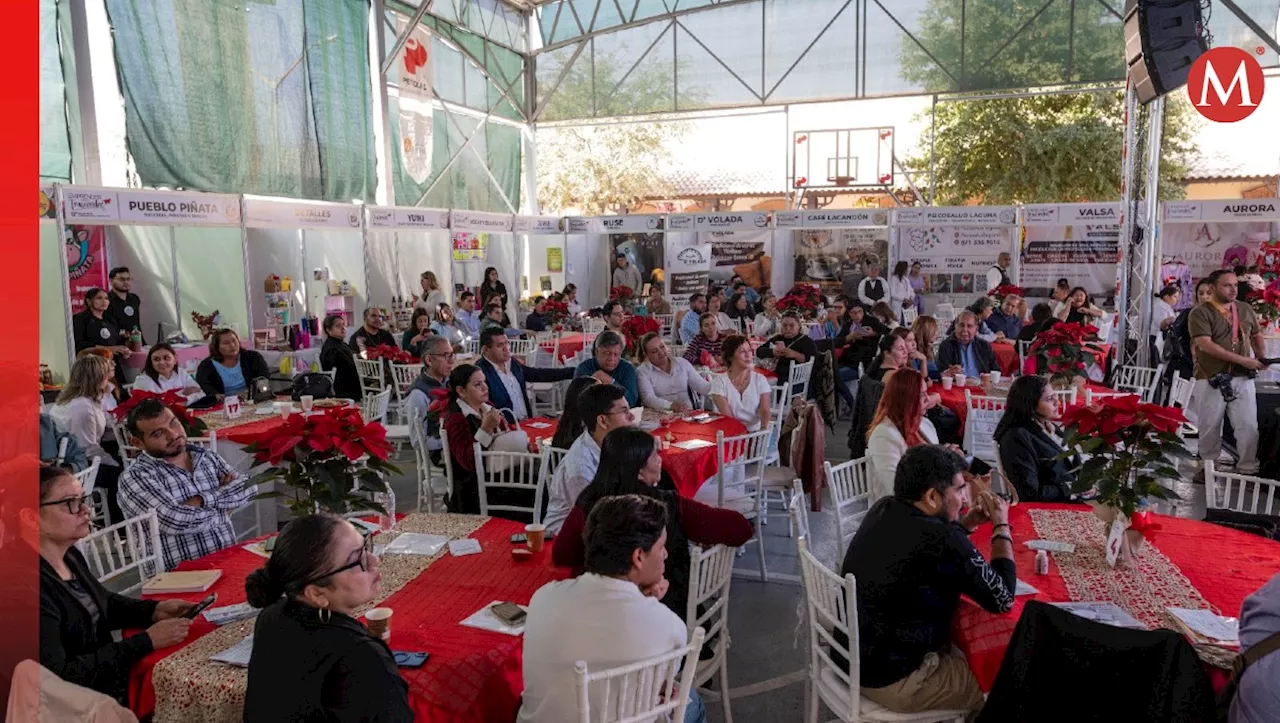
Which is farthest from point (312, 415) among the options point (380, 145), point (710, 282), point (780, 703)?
point (710, 282)

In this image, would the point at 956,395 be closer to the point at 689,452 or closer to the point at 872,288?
the point at 689,452

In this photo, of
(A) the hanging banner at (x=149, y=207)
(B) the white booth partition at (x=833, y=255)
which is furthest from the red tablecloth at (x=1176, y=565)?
(B) the white booth partition at (x=833, y=255)

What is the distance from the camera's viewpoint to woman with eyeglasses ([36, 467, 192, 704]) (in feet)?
7.88

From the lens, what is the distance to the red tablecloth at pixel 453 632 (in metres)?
2.32

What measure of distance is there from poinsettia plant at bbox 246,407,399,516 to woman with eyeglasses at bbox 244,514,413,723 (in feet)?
2.98

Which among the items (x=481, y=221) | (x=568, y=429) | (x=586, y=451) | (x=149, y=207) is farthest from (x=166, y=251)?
(x=586, y=451)

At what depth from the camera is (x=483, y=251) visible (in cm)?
1739

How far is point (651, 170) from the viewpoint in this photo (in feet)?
71.2

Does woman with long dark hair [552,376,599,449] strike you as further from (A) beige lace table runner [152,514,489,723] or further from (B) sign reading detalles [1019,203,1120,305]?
(B) sign reading detalles [1019,203,1120,305]

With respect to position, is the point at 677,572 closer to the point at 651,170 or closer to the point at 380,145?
the point at 380,145

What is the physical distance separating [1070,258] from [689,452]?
1231 centimetres

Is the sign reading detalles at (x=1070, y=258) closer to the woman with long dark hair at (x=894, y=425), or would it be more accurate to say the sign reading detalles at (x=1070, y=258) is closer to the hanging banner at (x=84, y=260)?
the woman with long dark hair at (x=894, y=425)

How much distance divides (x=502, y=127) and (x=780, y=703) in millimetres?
17459

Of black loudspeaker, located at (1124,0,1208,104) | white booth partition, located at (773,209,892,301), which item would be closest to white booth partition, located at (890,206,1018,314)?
white booth partition, located at (773,209,892,301)
